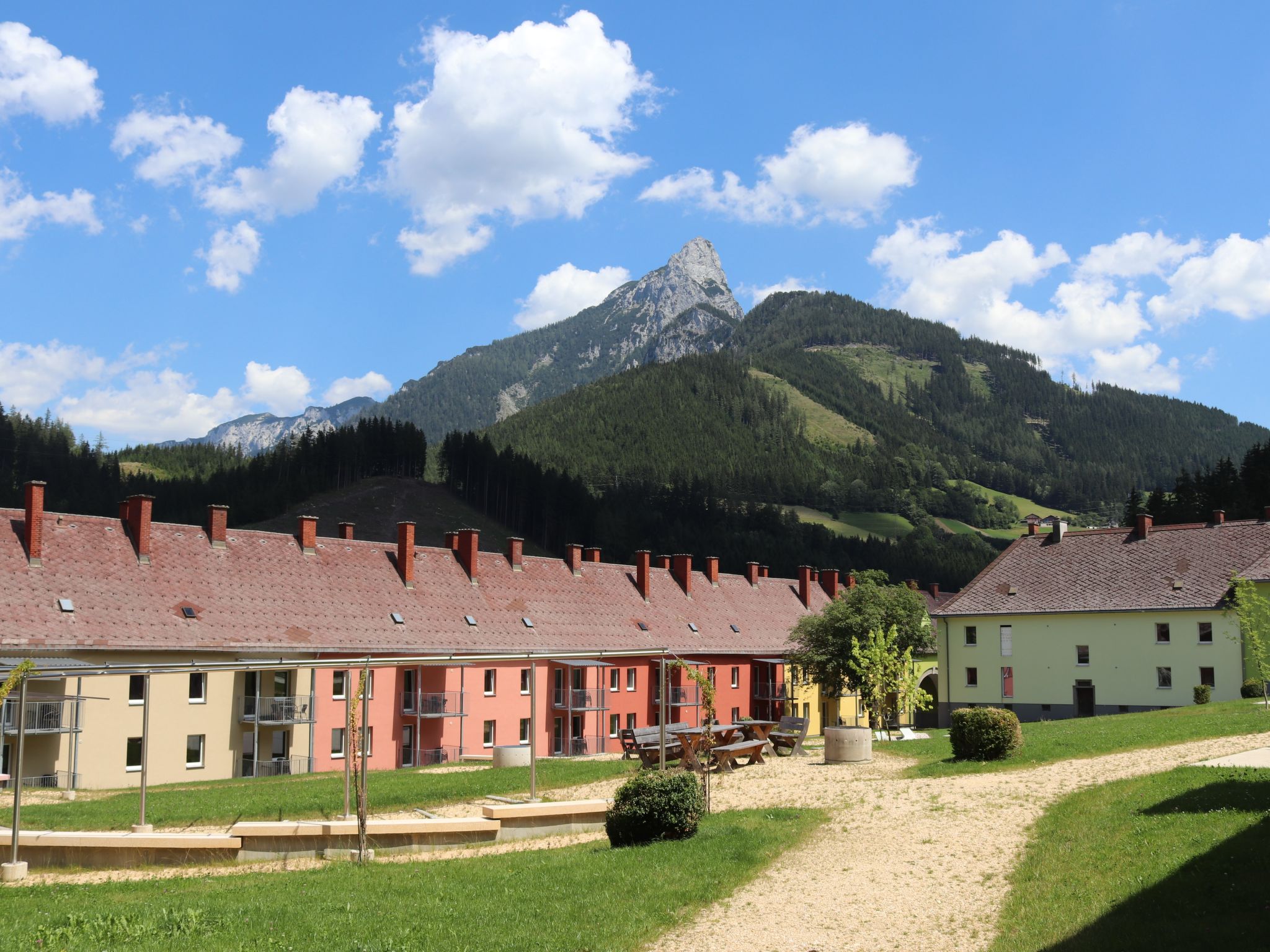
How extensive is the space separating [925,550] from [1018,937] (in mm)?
168771

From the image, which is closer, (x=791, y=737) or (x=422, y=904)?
(x=422, y=904)

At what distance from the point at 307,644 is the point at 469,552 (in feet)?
42.4

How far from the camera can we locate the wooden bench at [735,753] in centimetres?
2720

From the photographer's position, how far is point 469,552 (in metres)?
57.2

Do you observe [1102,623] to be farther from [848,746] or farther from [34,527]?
Answer: [34,527]

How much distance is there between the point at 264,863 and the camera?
55.3 feet

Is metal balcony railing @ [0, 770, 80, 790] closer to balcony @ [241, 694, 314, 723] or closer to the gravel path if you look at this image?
balcony @ [241, 694, 314, 723]

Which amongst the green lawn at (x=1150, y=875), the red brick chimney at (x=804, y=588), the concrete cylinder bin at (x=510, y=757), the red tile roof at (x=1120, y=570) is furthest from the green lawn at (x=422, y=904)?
the red brick chimney at (x=804, y=588)

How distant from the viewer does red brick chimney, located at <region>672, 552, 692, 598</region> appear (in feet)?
226

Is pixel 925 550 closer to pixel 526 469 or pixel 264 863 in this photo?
pixel 526 469

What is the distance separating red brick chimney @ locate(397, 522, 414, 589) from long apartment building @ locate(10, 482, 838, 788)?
4.5 inches

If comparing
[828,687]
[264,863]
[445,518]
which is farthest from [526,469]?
[264,863]

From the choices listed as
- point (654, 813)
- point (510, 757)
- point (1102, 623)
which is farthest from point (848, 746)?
point (1102, 623)

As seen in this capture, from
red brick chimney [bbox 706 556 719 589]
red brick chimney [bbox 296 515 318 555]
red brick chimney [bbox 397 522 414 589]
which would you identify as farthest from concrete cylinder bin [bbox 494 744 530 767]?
red brick chimney [bbox 706 556 719 589]
